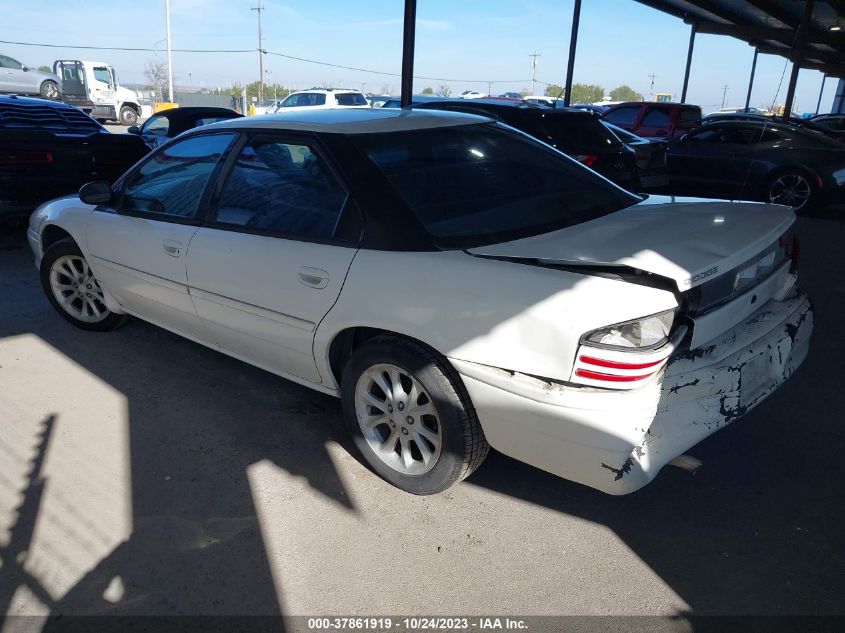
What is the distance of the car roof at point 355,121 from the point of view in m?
3.15

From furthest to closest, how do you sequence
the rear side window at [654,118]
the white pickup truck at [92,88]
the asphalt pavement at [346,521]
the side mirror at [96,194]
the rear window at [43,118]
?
the white pickup truck at [92,88], the rear side window at [654,118], the rear window at [43,118], the side mirror at [96,194], the asphalt pavement at [346,521]

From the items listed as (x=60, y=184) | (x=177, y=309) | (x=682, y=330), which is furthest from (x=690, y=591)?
(x=60, y=184)

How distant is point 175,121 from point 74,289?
6526 mm

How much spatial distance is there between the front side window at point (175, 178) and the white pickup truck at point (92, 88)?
26.2 metres

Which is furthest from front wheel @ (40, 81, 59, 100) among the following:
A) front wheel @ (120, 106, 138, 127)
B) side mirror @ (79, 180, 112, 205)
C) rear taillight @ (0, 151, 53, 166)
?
side mirror @ (79, 180, 112, 205)

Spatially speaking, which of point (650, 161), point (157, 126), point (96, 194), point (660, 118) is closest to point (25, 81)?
point (157, 126)

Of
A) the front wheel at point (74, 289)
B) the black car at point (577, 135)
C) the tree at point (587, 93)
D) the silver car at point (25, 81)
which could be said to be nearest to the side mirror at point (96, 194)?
the front wheel at point (74, 289)

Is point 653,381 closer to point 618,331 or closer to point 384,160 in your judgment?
point 618,331

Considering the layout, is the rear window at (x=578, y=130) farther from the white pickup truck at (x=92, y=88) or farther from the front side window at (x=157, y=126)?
the white pickup truck at (x=92, y=88)

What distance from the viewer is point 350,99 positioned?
2141 cm

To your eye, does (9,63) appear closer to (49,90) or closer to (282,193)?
(49,90)

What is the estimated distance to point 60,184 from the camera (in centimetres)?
673

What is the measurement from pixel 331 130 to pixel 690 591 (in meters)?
2.44

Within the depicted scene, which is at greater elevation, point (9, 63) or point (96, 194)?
point (9, 63)
